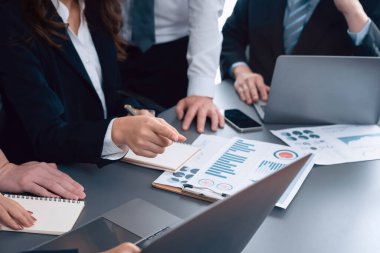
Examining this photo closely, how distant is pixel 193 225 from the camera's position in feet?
1.49

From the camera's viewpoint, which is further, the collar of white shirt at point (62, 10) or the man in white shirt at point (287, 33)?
the man in white shirt at point (287, 33)

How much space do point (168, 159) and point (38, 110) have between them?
31cm

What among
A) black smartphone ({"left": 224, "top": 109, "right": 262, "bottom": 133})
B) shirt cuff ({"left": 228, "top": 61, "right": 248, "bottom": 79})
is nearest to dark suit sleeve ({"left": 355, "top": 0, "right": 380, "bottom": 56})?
shirt cuff ({"left": 228, "top": 61, "right": 248, "bottom": 79})

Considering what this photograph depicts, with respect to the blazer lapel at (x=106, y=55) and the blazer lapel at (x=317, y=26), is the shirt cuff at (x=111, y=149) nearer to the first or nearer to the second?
the blazer lapel at (x=106, y=55)

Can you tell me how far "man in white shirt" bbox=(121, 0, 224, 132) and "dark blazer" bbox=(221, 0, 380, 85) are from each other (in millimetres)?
172

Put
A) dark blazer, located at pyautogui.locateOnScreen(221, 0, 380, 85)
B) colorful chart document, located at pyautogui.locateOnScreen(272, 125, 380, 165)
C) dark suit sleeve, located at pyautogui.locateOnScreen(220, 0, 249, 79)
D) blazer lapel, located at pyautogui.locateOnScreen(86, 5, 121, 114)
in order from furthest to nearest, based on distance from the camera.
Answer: dark suit sleeve, located at pyautogui.locateOnScreen(220, 0, 249, 79)
dark blazer, located at pyautogui.locateOnScreen(221, 0, 380, 85)
blazer lapel, located at pyautogui.locateOnScreen(86, 5, 121, 114)
colorful chart document, located at pyautogui.locateOnScreen(272, 125, 380, 165)

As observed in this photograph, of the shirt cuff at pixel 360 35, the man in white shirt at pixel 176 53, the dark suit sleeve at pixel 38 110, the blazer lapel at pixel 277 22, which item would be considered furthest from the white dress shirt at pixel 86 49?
the shirt cuff at pixel 360 35

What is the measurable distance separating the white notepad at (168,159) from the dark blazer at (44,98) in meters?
0.08

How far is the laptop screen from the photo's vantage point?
70cm

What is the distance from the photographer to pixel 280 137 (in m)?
1.13

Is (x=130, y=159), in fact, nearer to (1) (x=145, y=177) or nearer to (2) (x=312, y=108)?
(1) (x=145, y=177)

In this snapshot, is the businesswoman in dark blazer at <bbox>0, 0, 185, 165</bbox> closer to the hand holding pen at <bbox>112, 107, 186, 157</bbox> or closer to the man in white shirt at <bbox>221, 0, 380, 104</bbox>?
the hand holding pen at <bbox>112, 107, 186, 157</bbox>

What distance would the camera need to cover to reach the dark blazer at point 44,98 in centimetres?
95

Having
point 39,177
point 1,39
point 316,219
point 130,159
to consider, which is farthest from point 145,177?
point 1,39
